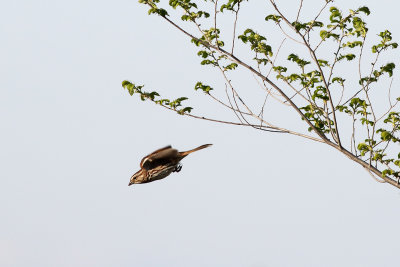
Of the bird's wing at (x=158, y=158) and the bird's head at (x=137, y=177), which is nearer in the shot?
the bird's wing at (x=158, y=158)

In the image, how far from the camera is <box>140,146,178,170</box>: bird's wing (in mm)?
9273

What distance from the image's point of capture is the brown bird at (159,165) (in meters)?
9.33

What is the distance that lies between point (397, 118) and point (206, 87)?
12.5 feet

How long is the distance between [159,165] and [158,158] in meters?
0.19

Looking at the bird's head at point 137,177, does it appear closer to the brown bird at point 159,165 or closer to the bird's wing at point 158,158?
the brown bird at point 159,165

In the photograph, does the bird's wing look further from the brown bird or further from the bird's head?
the bird's head

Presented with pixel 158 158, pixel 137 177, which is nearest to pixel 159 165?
pixel 158 158

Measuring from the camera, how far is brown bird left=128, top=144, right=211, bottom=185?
30.6 feet

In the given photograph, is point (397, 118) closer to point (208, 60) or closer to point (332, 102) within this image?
point (332, 102)


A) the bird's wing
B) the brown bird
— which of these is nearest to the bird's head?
the brown bird

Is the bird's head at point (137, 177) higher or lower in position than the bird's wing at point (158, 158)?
lower

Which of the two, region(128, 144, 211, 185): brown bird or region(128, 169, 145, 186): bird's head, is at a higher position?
region(128, 144, 211, 185): brown bird

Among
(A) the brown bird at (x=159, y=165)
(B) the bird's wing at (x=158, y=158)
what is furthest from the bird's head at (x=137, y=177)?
(B) the bird's wing at (x=158, y=158)

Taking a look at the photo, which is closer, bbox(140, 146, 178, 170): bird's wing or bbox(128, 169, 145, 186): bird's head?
bbox(140, 146, 178, 170): bird's wing
